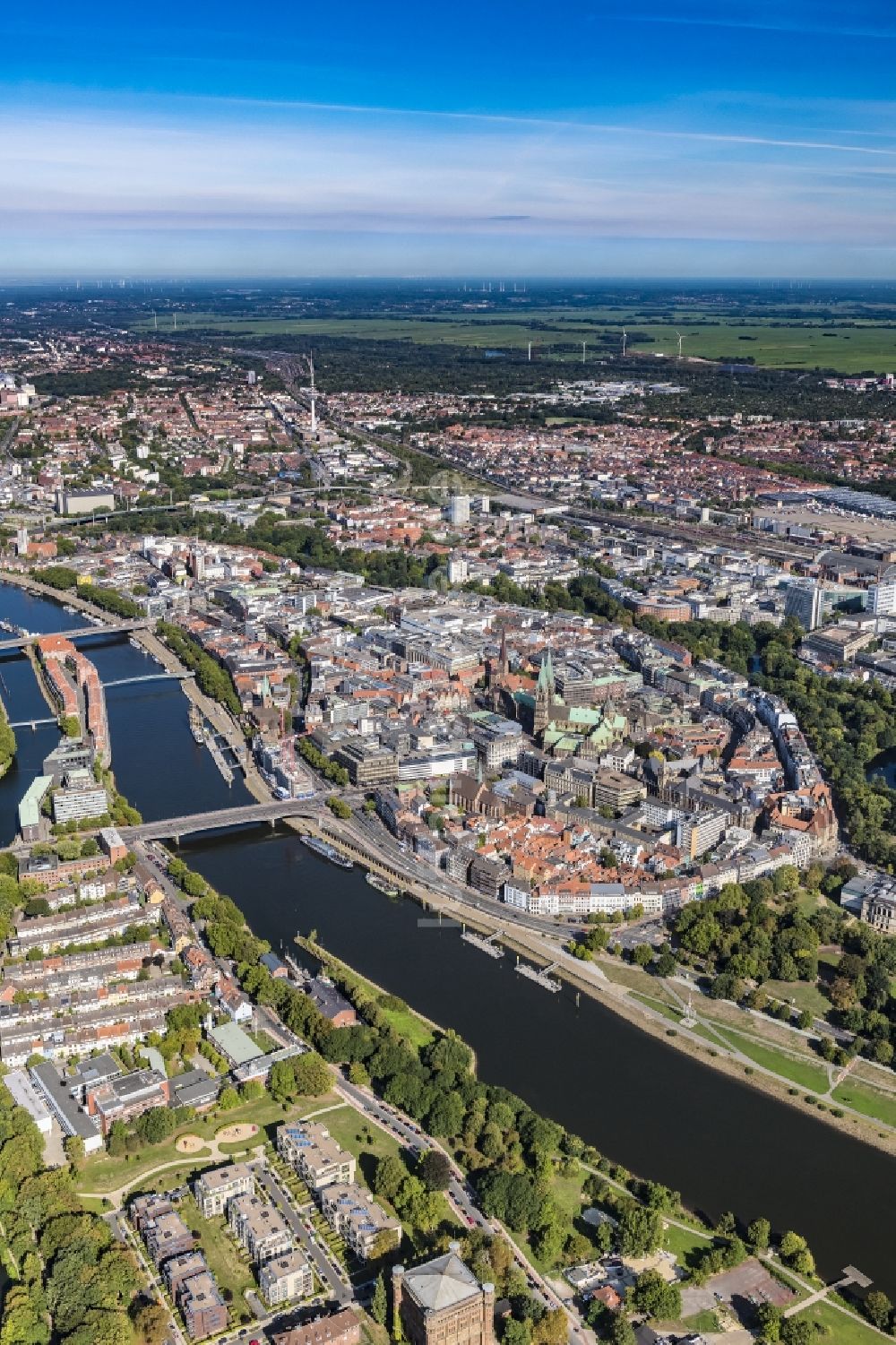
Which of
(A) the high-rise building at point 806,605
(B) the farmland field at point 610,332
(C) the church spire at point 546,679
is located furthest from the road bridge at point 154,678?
(B) the farmland field at point 610,332

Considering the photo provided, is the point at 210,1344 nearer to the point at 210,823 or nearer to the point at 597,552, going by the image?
the point at 210,823

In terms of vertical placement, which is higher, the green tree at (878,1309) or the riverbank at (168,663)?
the riverbank at (168,663)

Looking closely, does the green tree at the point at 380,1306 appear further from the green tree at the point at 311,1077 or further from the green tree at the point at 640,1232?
the green tree at the point at 311,1077

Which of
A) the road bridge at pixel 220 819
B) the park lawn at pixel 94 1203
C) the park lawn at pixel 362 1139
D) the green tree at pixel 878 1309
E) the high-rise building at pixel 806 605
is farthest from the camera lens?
the high-rise building at pixel 806 605

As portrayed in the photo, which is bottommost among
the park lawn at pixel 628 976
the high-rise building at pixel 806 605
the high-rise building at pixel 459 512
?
the park lawn at pixel 628 976

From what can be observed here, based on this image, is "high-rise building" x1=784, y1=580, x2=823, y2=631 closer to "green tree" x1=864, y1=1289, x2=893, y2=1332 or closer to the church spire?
the church spire

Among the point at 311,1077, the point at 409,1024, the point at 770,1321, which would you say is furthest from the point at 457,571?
the point at 770,1321

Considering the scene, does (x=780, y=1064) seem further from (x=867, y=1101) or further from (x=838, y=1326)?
(x=838, y=1326)

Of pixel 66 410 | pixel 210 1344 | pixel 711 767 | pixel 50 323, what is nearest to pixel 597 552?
pixel 711 767
